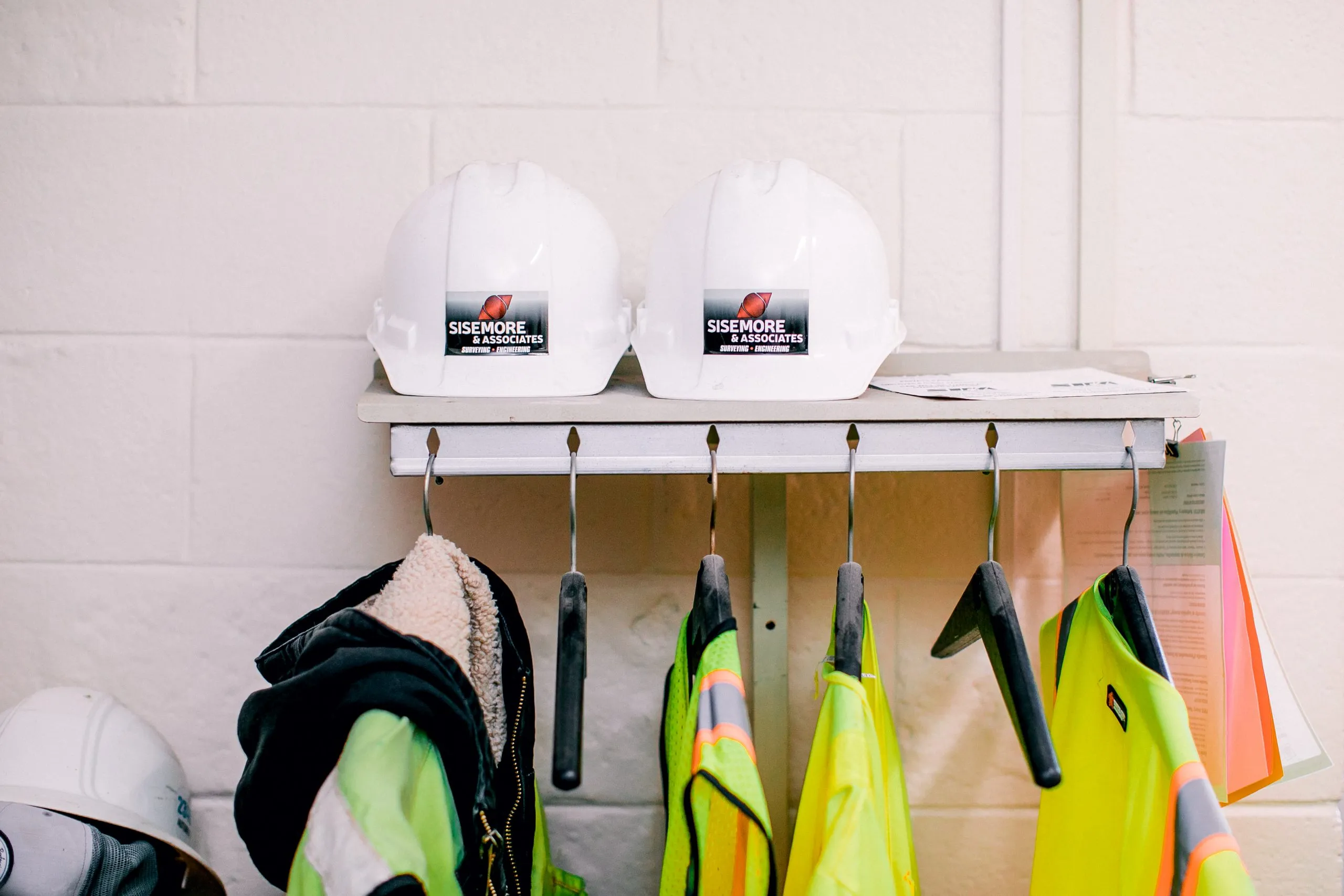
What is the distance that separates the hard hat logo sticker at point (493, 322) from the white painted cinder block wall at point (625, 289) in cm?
30

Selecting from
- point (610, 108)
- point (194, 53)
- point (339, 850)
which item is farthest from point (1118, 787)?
point (194, 53)

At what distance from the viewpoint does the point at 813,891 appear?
2.10 feet

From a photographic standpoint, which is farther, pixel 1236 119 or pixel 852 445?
pixel 1236 119

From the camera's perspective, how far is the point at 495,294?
84 cm

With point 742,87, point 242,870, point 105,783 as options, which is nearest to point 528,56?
point 742,87

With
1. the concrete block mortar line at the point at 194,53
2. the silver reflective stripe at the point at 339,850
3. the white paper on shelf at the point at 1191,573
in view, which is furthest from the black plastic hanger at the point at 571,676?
the concrete block mortar line at the point at 194,53

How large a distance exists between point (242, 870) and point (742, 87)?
4.07 feet

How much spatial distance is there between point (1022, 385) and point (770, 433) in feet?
0.90

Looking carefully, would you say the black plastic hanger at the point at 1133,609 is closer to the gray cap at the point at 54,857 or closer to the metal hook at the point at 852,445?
the metal hook at the point at 852,445

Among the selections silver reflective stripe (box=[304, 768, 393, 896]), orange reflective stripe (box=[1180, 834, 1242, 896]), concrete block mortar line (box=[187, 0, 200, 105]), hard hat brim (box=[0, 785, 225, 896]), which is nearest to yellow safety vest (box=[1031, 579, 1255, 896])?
orange reflective stripe (box=[1180, 834, 1242, 896])

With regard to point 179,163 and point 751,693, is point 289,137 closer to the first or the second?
point 179,163

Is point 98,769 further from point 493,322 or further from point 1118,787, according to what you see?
point 1118,787

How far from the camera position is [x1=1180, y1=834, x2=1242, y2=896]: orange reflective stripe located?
65 centimetres

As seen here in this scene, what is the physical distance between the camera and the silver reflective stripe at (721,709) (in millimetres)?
684
